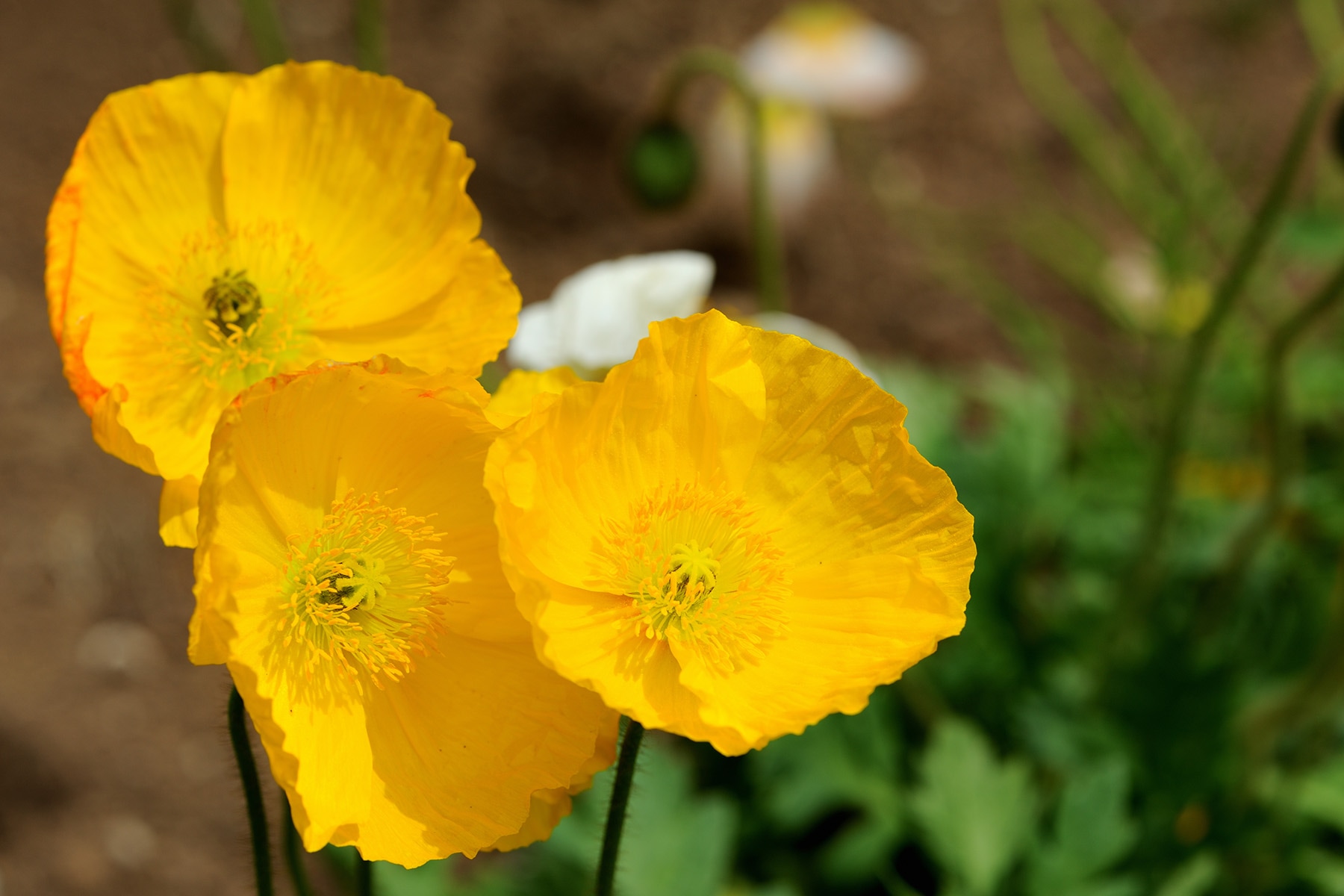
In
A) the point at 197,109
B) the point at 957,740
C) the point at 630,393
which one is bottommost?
the point at 957,740

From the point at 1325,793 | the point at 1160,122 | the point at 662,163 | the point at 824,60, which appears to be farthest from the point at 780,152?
the point at 1325,793

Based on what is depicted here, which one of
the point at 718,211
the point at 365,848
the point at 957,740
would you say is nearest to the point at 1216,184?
the point at 718,211

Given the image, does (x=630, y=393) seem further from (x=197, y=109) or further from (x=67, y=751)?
(x=67, y=751)

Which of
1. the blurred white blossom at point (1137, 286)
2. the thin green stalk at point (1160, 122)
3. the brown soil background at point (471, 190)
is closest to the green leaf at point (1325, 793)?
the thin green stalk at point (1160, 122)

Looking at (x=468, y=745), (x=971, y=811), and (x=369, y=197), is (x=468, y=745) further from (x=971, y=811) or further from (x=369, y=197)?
(x=971, y=811)

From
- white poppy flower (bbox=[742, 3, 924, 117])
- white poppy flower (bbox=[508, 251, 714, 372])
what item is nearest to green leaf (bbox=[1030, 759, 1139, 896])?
white poppy flower (bbox=[508, 251, 714, 372])

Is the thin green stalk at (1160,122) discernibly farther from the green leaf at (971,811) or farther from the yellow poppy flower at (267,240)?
the yellow poppy flower at (267,240)
